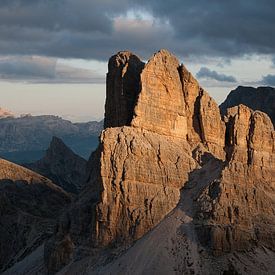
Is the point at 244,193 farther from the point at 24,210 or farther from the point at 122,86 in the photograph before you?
the point at 24,210

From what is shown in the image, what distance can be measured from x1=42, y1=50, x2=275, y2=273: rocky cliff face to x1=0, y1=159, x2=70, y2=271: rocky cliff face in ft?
76.4

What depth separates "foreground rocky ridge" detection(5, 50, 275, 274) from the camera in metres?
112

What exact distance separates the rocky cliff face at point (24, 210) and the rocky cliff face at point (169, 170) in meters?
23.3

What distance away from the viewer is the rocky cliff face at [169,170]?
114812 millimetres

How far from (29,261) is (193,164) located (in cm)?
2692

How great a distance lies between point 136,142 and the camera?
117500mm

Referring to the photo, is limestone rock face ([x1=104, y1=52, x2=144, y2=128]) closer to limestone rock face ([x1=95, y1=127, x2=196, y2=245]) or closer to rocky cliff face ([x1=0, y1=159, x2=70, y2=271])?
limestone rock face ([x1=95, y1=127, x2=196, y2=245])

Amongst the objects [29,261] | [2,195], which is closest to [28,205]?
[2,195]

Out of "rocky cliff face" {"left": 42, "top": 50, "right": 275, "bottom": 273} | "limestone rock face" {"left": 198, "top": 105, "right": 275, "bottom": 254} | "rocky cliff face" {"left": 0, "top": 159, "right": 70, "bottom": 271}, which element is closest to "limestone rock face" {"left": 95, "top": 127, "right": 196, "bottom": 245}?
"rocky cliff face" {"left": 42, "top": 50, "right": 275, "bottom": 273}

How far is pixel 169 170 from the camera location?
119062 mm

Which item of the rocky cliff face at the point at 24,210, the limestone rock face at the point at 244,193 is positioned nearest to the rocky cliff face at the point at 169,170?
the limestone rock face at the point at 244,193

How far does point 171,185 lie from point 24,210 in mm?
51877

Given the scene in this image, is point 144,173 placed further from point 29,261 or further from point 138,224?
point 29,261

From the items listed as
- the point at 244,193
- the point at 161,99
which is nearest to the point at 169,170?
the point at 161,99
